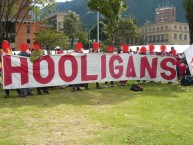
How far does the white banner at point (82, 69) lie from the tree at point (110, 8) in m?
8.53

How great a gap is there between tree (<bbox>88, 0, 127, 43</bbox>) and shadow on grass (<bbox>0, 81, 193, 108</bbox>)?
30.9 ft

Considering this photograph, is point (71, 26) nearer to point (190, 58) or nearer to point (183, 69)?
point (183, 69)

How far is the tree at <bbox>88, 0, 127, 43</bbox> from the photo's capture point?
84.0ft

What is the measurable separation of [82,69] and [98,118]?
6115 millimetres

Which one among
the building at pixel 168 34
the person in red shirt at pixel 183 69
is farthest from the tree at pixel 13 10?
the building at pixel 168 34

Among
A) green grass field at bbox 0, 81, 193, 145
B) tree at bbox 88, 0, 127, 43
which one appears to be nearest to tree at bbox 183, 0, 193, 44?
tree at bbox 88, 0, 127, 43

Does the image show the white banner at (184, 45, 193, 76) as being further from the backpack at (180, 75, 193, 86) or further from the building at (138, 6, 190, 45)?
the building at (138, 6, 190, 45)

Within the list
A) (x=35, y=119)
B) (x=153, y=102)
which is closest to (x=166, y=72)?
(x=153, y=102)

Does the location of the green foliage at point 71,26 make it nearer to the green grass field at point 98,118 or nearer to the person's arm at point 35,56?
the person's arm at point 35,56

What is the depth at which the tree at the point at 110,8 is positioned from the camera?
84.0 ft

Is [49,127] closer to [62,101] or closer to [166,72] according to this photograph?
[62,101]

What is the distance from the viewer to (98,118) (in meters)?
10.3

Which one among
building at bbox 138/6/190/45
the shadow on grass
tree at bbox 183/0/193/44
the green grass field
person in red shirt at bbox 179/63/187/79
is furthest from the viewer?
building at bbox 138/6/190/45

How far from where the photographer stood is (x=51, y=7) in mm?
25984
